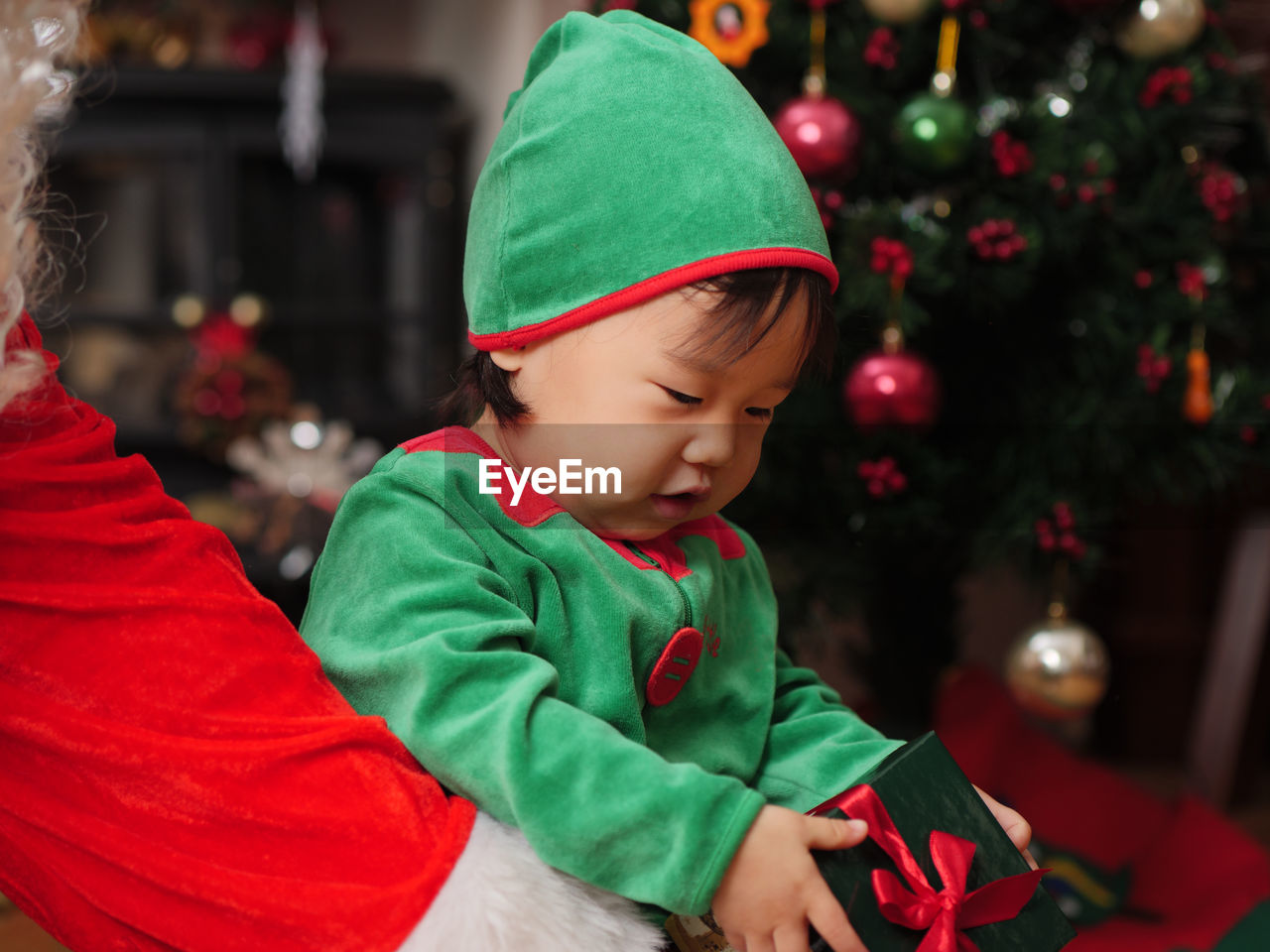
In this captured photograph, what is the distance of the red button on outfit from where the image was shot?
0.58 m

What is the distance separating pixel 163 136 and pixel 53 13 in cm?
252

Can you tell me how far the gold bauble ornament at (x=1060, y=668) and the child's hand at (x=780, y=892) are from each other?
82 centimetres

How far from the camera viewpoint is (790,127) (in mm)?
1015

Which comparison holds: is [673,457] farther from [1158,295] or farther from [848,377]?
[1158,295]

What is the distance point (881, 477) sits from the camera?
111 centimetres

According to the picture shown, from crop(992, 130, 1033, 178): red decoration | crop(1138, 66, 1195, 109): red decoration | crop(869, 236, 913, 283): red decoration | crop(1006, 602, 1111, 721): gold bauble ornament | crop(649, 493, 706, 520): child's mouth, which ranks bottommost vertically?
crop(1006, 602, 1111, 721): gold bauble ornament

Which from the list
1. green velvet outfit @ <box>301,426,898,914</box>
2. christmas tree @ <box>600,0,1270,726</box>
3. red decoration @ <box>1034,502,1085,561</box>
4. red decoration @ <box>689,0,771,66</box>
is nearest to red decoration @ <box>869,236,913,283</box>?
christmas tree @ <box>600,0,1270,726</box>

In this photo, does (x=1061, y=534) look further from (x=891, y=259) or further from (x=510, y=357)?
(x=510, y=357)

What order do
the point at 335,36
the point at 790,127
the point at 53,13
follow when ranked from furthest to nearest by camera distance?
the point at 335,36 < the point at 790,127 < the point at 53,13

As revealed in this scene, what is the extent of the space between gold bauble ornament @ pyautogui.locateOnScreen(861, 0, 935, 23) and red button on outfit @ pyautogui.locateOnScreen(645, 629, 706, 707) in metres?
0.76

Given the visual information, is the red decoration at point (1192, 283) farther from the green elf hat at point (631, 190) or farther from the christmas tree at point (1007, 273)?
the green elf hat at point (631, 190)

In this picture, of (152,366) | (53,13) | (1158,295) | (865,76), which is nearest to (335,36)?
(152,366)

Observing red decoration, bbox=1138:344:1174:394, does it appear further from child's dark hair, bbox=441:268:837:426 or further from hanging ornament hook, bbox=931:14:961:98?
child's dark hair, bbox=441:268:837:426

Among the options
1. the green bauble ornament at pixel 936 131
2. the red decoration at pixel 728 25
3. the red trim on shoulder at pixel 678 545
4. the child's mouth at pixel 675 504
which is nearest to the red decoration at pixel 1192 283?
the green bauble ornament at pixel 936 131
